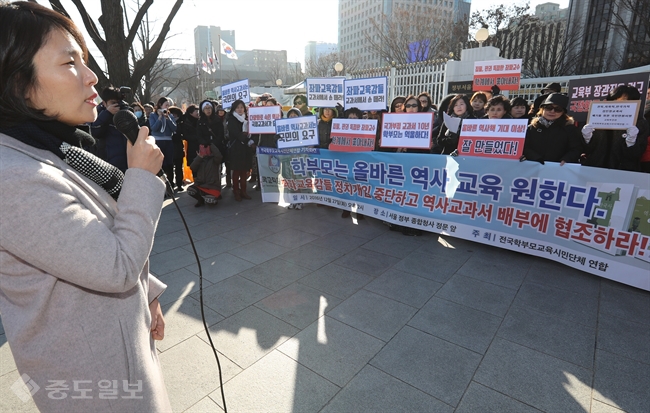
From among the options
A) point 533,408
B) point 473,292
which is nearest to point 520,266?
point 473,292

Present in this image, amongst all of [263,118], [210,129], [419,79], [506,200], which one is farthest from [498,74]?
[210,129]

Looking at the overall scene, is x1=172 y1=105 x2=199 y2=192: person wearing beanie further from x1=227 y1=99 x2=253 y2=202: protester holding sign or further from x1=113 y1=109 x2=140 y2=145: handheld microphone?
x1=113 y1=109 x2=140 y2=145: handheld microphone

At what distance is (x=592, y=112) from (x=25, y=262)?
497 centimetres

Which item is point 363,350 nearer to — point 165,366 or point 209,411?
point 209,411

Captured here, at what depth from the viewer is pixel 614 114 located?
3875 mm

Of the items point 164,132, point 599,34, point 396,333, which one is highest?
point 599,34

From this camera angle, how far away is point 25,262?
883 mm

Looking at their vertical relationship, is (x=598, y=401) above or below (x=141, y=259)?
below

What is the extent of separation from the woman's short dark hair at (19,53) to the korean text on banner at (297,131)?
5.26 metres

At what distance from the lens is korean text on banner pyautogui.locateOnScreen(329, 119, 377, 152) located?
5699 millimetres

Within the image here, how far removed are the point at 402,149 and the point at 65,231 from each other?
17.8 feet

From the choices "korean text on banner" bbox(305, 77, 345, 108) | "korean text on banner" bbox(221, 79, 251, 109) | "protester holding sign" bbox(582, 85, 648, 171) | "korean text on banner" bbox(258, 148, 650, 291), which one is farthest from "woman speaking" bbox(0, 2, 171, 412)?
"korean text on banner" bbox(221, 79, 251, 109)

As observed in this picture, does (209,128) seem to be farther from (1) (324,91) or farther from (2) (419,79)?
(2) (419,79)

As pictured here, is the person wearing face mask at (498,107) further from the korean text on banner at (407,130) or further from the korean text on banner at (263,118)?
the korean text on banner at (263,118)
